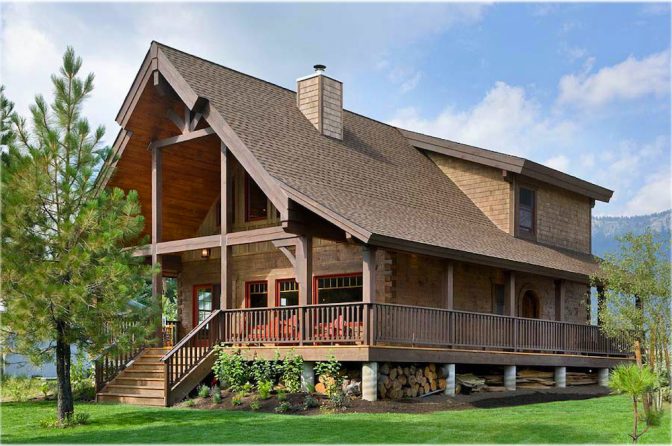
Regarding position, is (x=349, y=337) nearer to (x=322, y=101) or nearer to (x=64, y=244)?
(x=64, y=244)

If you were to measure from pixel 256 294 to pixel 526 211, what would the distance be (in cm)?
881

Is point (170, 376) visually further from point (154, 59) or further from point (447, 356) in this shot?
point (154, 59)

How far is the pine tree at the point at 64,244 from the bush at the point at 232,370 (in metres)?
2.82

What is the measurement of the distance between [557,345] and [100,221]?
13.4 m

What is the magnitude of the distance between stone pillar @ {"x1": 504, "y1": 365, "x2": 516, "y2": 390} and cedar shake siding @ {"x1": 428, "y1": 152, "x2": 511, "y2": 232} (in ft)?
18.5

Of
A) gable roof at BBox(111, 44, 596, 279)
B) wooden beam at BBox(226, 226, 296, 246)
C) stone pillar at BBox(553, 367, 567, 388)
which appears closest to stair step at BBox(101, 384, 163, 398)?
wooden beam at BBox(226, 226, 296, 246)

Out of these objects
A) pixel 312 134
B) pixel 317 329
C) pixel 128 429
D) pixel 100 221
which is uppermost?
pixel 312 134

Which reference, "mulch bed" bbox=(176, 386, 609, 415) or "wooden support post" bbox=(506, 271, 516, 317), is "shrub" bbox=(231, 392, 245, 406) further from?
"wooden support post" bbox=(506, 271, 516, 317)

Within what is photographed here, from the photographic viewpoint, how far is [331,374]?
711 inches

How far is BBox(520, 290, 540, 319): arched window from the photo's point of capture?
26.5m

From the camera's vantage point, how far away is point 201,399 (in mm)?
18625

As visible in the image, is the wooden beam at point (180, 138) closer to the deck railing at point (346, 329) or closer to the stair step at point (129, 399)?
the deck railing at point (346, 329)

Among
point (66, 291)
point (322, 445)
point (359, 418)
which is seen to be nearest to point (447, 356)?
point (359, 418)

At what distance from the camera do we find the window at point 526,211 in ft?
89.4
